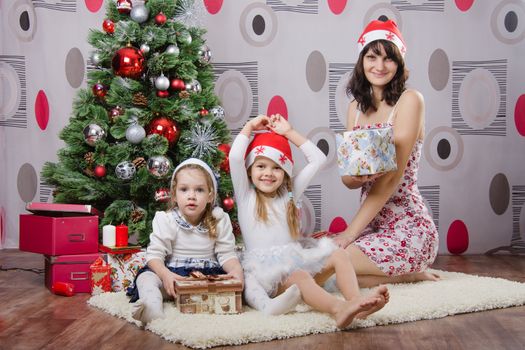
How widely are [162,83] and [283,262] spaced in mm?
1005

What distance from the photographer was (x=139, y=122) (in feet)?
9.53

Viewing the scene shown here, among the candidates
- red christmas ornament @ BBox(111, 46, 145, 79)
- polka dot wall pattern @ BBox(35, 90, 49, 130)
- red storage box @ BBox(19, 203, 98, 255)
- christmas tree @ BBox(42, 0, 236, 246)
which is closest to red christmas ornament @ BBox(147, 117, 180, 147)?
christmas tree @ BBox(42, 0, 236, 246)

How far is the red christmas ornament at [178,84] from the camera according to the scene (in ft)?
9.71

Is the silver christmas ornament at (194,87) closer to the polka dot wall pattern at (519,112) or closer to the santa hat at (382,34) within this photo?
the santa hat at (382,34)

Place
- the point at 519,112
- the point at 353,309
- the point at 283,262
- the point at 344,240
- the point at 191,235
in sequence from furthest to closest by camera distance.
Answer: the point at 519,112 < the point at 344,240 < the point at 191,235 < the point at 283,262 < the point at 353,309

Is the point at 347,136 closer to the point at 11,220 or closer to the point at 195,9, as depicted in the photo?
the point at 195,9

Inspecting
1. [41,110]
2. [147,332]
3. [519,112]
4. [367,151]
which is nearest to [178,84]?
[367,151]

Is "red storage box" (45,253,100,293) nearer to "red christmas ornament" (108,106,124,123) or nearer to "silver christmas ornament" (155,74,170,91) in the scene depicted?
"red christmas ornament" (108,106,124,123)

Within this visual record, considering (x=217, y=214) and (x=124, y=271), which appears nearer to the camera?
(x=217, y=214)

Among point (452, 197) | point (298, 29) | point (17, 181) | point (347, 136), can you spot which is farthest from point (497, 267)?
point (17, 181)

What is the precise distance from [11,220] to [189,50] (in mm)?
1446

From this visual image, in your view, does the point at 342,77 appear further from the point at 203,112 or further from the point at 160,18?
the point at 160,18

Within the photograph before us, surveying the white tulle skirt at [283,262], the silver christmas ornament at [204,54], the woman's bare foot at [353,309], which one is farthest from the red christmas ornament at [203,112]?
the woman's bare foot at [353,309]

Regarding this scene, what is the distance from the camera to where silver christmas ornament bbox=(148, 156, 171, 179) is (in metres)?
2.83
